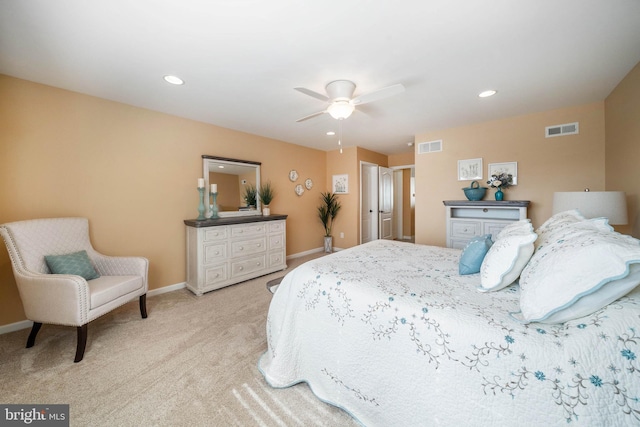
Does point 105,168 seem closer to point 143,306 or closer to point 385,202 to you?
point 143,306

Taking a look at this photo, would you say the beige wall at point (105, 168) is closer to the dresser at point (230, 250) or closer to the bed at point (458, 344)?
the dresser at point (230, 250)

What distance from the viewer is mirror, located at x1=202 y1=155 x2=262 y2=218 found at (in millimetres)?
3674

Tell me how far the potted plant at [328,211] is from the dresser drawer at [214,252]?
102 inches

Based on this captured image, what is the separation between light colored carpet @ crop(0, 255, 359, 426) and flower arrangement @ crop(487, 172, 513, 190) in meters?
3.67

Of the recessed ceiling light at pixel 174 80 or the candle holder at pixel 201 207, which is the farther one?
the candle holder at pixel 201 207

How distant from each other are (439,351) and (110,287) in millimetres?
2609

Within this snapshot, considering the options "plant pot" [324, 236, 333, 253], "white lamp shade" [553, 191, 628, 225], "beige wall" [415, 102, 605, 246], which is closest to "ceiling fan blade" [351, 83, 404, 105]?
"white lamp shade" [553, 191, 628, 225]

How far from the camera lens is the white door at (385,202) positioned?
234 inches

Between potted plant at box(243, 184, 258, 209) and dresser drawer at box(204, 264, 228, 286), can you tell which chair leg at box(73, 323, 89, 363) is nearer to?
dresser drawer at box(204, 264, 228, 286)

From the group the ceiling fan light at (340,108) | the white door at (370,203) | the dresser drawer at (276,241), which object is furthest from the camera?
the white door at (370,203)

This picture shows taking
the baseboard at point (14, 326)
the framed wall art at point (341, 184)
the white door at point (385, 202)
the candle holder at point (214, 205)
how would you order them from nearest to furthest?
the baseboard at point (14, 326) < the candle holder at point (214, 205) < the framed wall art at point (341, 184) < the white door at point (385, 202)

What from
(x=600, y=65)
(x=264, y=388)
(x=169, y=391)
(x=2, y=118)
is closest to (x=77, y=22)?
(x=2, y=118)

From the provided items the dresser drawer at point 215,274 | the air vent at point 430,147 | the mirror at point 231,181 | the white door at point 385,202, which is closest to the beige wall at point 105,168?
the mirror at point 231,181

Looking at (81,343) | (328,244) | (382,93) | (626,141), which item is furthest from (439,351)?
(328,244)
